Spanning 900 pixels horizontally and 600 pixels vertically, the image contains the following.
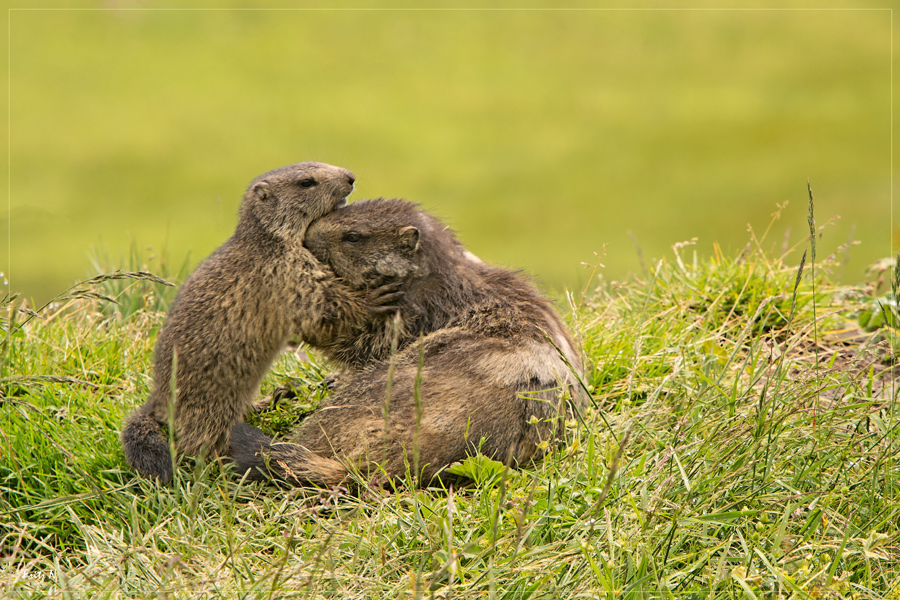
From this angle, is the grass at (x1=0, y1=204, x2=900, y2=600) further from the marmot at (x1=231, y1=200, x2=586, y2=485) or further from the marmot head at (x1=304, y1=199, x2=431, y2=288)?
the marmot head at (x1=304, y1=199, x2=431, y2=288)

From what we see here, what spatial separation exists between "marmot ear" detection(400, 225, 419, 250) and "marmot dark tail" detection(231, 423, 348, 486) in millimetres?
1112

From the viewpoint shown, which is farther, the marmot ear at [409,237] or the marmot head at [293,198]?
the marmot head at [293,198]

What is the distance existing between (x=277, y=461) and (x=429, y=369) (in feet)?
2.61

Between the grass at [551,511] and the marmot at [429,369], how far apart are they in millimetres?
153

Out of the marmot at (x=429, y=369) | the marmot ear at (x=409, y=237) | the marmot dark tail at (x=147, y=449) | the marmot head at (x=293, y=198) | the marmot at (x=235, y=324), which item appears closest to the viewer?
the marmot at (x=429, y=369)

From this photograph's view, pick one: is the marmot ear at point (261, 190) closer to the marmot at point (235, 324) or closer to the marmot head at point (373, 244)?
the marmot at point (235, 324)

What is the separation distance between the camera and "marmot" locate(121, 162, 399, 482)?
12.8 ft

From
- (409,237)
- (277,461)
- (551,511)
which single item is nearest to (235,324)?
(277,461)

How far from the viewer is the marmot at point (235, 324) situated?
12.8ft

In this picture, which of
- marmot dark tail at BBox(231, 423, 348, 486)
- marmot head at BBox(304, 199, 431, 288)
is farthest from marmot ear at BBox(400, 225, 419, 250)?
marmot dark tail at BBox(231, 423, 348, 486)

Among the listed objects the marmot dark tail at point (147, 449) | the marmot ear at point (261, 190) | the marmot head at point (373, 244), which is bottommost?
the marmot dark tail at point (147, 449)

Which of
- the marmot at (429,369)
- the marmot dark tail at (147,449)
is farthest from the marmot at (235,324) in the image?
the marmot at (429,369)

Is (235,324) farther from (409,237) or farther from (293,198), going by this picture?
(409,237)

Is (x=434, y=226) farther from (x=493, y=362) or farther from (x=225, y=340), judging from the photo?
(x=225, y=340)
